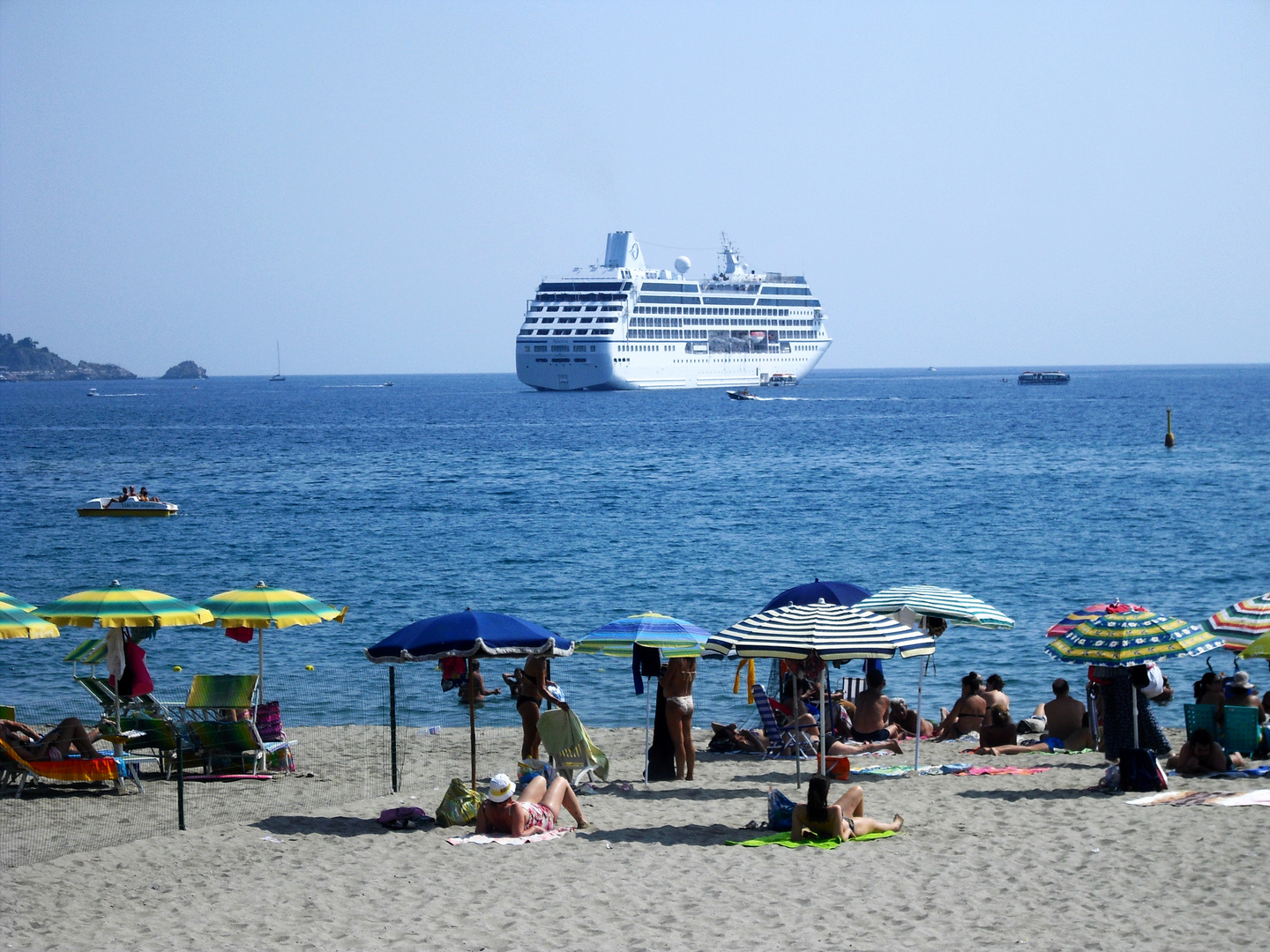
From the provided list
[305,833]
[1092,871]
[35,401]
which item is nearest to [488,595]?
[305,833]

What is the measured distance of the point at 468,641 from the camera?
358 inches

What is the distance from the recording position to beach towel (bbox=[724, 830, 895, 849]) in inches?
324

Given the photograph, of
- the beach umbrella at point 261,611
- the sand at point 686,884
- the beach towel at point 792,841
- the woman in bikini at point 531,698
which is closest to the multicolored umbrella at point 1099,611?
the sand at point 686,884

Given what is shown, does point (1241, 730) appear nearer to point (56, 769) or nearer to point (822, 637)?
point (822, 637)

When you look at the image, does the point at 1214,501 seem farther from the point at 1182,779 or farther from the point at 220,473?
the point at 220,473

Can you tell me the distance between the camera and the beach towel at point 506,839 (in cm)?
845

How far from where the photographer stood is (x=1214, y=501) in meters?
38.8

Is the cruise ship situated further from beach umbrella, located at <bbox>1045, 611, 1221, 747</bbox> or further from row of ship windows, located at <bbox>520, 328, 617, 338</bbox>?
beach umbrella, located at <bbox>1045, 611, 1221, 747</bbox>

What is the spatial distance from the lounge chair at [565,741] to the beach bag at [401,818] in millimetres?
1314

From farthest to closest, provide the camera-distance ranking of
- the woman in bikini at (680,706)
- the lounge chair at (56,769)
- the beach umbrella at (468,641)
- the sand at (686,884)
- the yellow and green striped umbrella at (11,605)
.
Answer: the yellow and green striped umbrella at (11,605) → the woman in bikini at (680,706) → the lounge chair at (56,769) → the beach umbrella at (468,641) → the sand at (686,884)

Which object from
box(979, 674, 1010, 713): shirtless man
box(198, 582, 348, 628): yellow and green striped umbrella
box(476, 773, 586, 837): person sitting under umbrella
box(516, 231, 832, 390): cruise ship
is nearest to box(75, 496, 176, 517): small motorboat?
box(198, 582, 348, 628): yellow and green striped umbrella

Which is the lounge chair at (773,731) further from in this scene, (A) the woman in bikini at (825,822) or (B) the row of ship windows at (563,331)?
(B) the row of ship windows at (563,331)

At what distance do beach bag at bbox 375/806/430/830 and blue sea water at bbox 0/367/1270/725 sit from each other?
561 cm

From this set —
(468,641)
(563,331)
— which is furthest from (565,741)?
(563,331)
